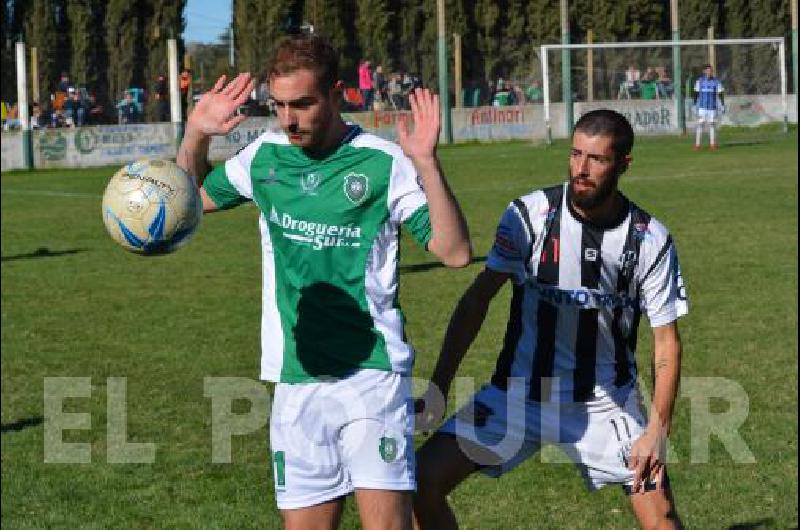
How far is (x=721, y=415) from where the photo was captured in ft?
30.8

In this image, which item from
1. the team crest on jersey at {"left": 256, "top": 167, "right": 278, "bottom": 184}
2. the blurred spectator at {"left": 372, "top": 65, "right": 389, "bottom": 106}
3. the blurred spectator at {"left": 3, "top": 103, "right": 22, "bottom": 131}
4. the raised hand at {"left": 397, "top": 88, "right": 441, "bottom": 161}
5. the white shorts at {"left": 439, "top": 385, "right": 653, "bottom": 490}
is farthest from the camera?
the blurred spectator at {"left": 372, "top": 65, "right": 389, "bottom": 106}

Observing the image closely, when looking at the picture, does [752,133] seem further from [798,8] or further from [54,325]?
[54,325]

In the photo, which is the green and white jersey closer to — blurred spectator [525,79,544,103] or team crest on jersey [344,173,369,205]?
team crest on jersey [344,173,369,205]

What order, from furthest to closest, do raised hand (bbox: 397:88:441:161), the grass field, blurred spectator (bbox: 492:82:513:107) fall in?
blurred spectator (bbox: 492:82:513:107) → the grass field → raised hand (bbox: 397:88:441:161)

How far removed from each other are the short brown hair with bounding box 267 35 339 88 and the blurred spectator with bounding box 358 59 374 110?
35.1m

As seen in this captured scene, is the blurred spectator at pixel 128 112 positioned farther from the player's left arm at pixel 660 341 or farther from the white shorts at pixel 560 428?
the player's left arm at pixel 660 341

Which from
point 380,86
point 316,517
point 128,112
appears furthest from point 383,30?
point 316,517

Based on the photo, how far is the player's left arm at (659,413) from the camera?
18.4 feet

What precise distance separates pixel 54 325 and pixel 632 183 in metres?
15.2

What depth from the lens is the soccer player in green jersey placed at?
517 centimetres

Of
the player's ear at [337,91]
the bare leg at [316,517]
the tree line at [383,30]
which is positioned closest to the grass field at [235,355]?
the bare leg at [316,517]

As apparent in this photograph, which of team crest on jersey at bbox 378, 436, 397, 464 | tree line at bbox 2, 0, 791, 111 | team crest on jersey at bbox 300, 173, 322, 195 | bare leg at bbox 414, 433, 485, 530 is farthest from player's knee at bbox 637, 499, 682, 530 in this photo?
tree line at bbox 2, 0, 791, 111

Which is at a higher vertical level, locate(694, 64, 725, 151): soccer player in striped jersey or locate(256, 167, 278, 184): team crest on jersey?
locate(694, 64, 725, 151): soccer player in striped jersey

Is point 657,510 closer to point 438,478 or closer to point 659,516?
point 659,516
